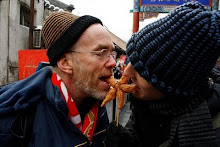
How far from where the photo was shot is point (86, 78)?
7.24 ft

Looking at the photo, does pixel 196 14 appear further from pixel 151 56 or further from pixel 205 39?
pixel 151 56

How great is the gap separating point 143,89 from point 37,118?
113 cm

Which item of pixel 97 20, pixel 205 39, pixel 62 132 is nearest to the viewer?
pixel 205 39

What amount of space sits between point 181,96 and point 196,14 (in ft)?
2.46

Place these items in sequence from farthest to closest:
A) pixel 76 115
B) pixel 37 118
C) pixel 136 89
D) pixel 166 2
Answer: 1. pixel 166 2
2. pixel 76 115
3. pixel 136 89
4. pixel 37 118

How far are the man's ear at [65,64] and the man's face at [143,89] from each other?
80 centimetres

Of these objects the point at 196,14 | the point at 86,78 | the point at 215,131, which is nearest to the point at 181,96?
the point at 215,131

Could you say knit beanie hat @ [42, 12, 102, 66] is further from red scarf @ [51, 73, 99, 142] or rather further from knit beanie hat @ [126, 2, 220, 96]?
knit beanie hat @ [126, 2, 220, 96]

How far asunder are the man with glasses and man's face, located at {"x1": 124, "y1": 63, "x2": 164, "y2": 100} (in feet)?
1.63

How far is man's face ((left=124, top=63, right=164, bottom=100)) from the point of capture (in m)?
1.73

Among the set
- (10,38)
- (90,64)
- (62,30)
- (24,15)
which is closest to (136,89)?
(90,64)

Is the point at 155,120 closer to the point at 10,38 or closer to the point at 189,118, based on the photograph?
the point at 189,118

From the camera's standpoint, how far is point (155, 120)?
198 cm

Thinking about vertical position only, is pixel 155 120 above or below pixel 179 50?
below
